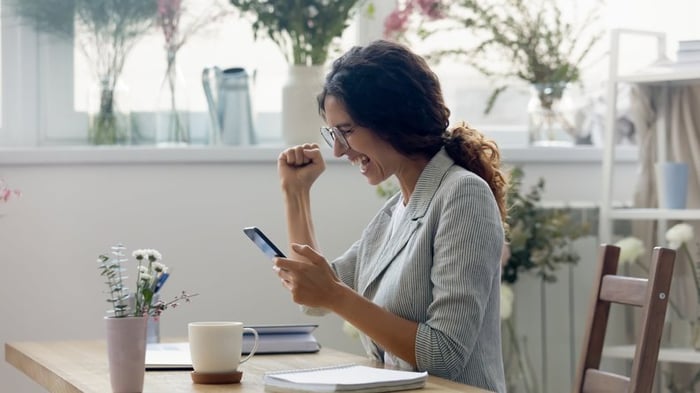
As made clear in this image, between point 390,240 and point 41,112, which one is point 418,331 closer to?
point 390,240

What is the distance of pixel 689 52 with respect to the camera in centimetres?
316

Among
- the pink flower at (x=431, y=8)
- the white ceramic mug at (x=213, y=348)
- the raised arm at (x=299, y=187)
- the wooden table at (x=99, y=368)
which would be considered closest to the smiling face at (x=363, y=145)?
the raised arm at (x=299, y=187)

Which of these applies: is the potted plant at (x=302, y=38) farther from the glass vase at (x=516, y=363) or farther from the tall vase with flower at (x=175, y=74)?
the glass vase at (x=516, y=363)

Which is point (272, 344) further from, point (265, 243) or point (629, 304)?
point (629, 304)

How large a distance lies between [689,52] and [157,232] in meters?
1.53

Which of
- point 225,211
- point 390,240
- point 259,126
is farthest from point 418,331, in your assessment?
point 259,126

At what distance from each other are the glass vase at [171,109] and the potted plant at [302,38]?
0.87 ft

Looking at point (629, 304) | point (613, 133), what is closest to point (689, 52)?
point (613, 133)

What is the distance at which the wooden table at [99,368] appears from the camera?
1720 mm

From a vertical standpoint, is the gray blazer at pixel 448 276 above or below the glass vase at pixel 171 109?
below

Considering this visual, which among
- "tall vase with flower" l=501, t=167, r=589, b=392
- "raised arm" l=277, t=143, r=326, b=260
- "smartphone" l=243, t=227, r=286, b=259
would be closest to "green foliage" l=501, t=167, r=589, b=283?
"tall vase with flower" l=501, t=167, r=589, b=392

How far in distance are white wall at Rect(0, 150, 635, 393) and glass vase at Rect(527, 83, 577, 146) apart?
0.59m

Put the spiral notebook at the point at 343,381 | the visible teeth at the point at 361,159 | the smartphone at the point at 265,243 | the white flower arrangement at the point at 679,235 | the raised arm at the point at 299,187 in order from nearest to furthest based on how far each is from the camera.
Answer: the spiral notebook at the point at 343,381
the smartphone at the point at 265,243
the visible teeth at the point at 361,159
the raised arm at the point at 299,187
the white flower arrangement at the point at 679,235

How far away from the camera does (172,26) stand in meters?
3.33
